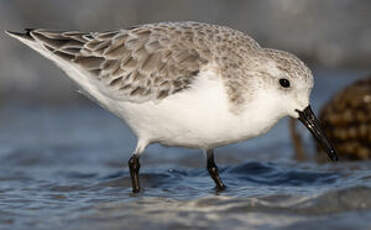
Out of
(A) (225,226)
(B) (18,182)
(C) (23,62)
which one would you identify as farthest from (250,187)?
(C) (23,62)

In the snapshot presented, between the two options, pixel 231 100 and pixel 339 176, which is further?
pixel 339 176

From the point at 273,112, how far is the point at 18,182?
3182mm

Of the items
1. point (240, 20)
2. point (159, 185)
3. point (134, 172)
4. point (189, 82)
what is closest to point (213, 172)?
point (159, 185)

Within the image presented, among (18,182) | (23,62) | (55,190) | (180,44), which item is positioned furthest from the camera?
(23,62)

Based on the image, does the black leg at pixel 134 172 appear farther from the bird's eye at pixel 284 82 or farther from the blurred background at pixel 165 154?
the bird's eye at pixel 284 82

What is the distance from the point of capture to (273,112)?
6.33 m

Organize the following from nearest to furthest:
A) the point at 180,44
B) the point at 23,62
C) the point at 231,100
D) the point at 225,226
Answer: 1. the point at 225,226
2. the point at 231,100
3. the point at 180,44
4. the point at 23,62

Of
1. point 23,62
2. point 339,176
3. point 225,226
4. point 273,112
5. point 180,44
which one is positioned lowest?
point 225,226

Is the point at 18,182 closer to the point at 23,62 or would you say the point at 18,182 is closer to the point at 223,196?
the point at 223,196

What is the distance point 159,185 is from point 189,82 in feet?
4.92

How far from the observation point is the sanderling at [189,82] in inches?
247

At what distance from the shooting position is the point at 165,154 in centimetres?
1009

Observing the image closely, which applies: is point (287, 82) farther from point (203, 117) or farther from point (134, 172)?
point (134, 172)

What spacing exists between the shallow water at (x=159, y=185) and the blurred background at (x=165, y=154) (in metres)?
0.02
